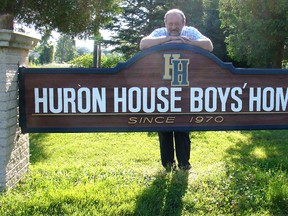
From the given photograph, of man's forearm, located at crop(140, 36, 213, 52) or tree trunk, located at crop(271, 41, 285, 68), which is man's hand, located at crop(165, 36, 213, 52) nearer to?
man's forearm, located at crop(140, 36, 213, 52)

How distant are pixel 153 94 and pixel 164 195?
868 millimetres

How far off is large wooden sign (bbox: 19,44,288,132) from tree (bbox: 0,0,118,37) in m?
6.06

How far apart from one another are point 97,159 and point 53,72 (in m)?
2.75

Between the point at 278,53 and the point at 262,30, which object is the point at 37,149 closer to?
the point at 262,30

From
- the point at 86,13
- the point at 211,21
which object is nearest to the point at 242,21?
the point at 86,13

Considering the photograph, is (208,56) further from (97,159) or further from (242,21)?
(242,21)

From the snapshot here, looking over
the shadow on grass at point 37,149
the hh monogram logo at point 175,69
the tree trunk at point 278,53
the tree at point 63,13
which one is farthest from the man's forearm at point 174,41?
the tree trunk at point 278,53

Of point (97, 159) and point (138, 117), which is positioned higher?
point (138, 117)

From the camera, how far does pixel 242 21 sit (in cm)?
1079

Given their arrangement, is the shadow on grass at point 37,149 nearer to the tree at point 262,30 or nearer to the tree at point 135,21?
the tree at point 262,30

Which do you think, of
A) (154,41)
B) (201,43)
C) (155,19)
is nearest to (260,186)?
(201,43)

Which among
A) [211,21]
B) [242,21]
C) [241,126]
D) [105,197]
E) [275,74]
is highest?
[211,21]

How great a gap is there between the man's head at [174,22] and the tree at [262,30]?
6.23 metres

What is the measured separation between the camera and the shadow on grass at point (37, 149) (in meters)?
5.89
